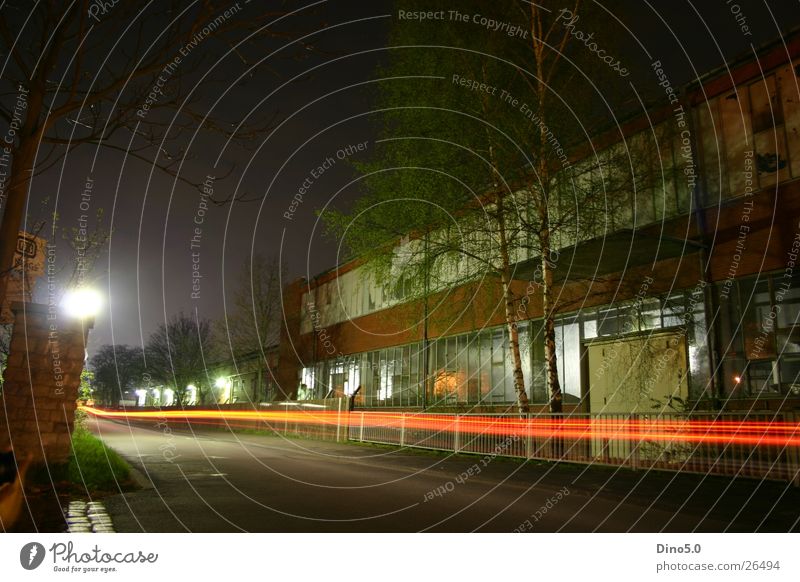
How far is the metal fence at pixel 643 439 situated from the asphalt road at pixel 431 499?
321 mm

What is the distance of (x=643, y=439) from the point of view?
13.6 m

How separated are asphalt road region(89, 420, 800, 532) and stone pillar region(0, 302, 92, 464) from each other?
1364 millimetres

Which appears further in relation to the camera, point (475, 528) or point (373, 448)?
point (373, 448)

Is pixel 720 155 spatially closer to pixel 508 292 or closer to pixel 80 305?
pixel 508 292

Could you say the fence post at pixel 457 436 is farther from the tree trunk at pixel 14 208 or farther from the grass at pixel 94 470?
the tree trunk at pixel 14 208

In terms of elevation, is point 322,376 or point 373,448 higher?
point 322,376

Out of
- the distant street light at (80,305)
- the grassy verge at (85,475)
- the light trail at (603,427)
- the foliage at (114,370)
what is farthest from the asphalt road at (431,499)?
the foliage at (114,370)

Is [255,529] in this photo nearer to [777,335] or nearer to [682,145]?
[777,335]

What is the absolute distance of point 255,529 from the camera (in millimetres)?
6523

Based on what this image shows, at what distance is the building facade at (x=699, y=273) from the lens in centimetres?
1494

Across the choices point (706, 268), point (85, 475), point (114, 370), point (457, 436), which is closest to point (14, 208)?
point (85, 475)

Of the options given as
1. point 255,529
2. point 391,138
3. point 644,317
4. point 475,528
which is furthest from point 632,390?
point 255,529

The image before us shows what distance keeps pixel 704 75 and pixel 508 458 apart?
1142 centimetres

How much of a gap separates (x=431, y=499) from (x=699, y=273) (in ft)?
36.0
